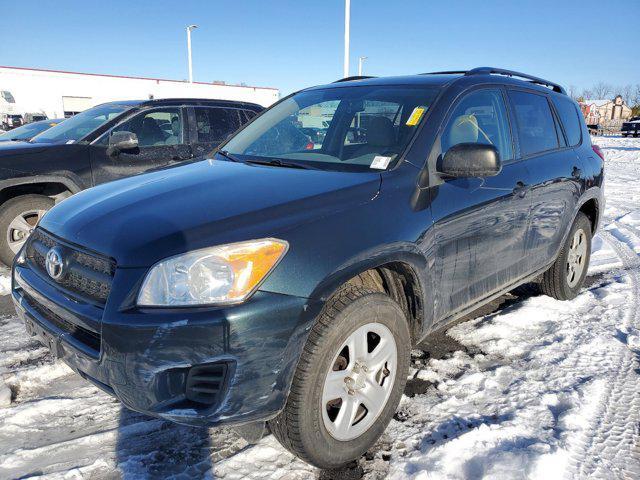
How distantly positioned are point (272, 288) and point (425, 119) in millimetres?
1459

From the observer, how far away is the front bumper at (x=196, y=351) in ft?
5.75

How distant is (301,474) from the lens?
2.20 m

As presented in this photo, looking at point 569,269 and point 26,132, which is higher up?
point 26,132

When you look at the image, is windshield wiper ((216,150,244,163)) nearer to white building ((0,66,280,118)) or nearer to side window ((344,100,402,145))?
side window ((344,100,402,145))

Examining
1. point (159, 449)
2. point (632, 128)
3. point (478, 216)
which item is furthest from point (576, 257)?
point (632, 128)

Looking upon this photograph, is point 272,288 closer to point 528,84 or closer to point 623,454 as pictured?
point 623,454

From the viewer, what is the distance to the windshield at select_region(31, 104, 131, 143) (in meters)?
5.32

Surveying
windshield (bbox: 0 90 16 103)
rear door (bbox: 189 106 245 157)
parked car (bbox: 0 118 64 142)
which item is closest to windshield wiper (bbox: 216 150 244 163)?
rear door (bbox: 189 106 245 157)

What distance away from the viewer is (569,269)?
4324mm

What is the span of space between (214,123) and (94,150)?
58.7 inches

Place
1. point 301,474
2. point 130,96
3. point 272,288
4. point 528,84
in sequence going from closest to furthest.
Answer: point 272,288 → point 301,474 → point 528,84 → point 130,96

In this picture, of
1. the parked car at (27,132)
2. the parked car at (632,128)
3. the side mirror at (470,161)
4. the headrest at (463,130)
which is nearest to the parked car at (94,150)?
the parked car at (27,132)

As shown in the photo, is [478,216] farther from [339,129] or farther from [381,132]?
[339,129]

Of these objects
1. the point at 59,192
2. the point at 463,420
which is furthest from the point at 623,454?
the point at 59,192
